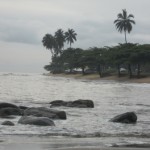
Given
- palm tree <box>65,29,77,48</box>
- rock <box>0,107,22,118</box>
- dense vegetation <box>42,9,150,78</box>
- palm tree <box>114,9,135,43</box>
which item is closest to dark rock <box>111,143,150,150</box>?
rock <box>0,107,22,118</box>

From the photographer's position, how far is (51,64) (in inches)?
7052

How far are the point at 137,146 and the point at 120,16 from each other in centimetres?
11019

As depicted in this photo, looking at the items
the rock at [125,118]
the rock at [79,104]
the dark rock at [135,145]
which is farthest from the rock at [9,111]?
the dark rock at [135,145]

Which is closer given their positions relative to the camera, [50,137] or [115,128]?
[50,137]

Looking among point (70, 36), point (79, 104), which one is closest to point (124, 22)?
point (70, 36)

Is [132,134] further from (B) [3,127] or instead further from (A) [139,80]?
(A) [139,80]

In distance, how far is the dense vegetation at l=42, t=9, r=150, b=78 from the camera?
93250 millimetres

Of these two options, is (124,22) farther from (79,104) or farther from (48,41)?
(79,104)

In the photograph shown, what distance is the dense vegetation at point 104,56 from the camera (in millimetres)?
93250

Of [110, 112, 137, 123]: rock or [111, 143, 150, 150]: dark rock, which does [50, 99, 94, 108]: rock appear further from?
[111, 143, 150, 150]: dark rock

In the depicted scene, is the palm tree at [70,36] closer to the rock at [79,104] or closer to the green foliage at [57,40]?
the green foliage at [57,40]

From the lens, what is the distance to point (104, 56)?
109562 mm

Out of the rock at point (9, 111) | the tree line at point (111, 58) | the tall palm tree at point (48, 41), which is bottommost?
the rock at point (9, 111)

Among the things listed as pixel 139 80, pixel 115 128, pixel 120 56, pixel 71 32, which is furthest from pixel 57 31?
pixel 115 128
